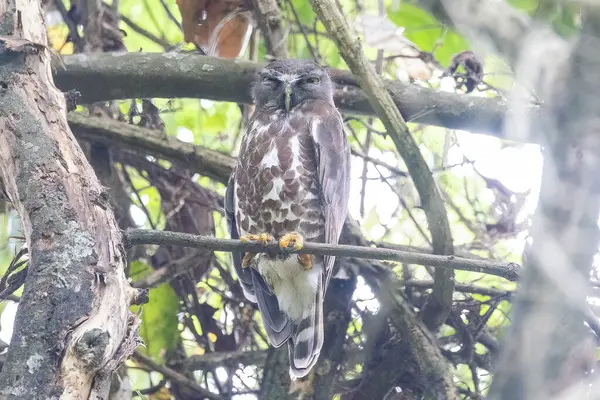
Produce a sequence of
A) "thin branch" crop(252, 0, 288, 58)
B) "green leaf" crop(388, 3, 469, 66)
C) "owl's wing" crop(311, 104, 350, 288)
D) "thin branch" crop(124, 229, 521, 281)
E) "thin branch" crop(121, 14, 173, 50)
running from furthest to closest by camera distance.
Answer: "thin branch" crop(121, 14, 173, 50)
"thin branch" crop(252, 0, 288, 58)
"green leaf" crop(388, 3, 469, 66)
"owl's wing" crop(311, 104, 350, 288)
"thin branch" crop(124, 229, 521, 281)

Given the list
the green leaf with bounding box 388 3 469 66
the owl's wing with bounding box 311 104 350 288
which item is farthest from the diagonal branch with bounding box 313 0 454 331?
the green leaf with bounding box 388 3 469 66

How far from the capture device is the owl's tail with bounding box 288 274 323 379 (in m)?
2.85

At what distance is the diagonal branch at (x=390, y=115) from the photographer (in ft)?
8.51

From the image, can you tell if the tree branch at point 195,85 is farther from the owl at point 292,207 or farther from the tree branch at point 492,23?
the tree branch at point 492,23

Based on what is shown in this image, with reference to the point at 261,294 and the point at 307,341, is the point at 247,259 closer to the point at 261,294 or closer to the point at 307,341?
the point at 261,294

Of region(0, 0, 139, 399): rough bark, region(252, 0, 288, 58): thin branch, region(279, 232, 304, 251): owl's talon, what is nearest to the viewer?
region(0, 0, 139, 399): rough bark

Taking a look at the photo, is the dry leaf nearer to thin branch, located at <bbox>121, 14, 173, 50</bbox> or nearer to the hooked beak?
the hooked beak

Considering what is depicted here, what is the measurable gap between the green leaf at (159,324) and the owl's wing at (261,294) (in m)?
0.39

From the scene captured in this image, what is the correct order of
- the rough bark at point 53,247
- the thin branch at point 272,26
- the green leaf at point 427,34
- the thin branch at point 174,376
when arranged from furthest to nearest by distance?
1. the thin branch at point 272,26
2. the thin branch at point 174,376
3. the green leaf at point 427,34
4. the rough bark at point 53,247

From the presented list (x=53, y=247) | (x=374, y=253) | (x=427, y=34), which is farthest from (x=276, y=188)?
(x=53, y=247)

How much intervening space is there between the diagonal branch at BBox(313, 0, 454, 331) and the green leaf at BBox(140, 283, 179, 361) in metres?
1.21

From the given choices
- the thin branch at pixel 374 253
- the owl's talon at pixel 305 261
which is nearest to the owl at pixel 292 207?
the owl's talon at pixel 305 261

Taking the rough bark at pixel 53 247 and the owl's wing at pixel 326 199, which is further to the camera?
the owl's wing at pixel 326 199

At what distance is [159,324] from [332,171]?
102cm
